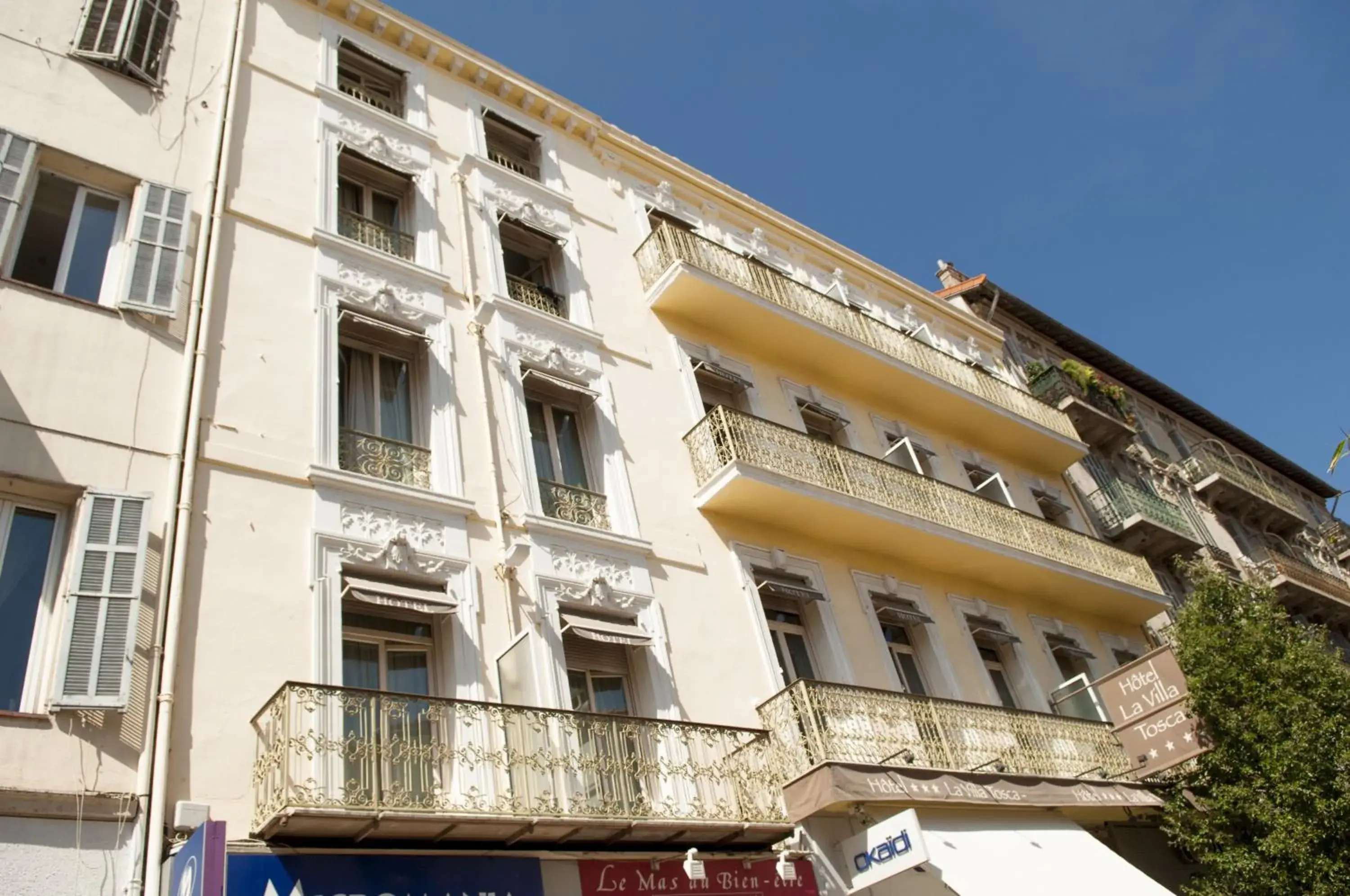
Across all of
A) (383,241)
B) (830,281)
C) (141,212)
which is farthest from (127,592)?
(830,281)

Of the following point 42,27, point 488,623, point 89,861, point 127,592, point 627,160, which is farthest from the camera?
point 627,160

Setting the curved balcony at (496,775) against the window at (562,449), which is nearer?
the curved balcony at (496,775)

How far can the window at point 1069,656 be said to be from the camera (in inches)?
619

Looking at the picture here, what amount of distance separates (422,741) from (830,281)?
13.7 metres

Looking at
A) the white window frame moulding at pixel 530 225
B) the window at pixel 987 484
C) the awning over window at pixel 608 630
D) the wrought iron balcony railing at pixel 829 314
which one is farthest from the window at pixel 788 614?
the window at pixel 987 484

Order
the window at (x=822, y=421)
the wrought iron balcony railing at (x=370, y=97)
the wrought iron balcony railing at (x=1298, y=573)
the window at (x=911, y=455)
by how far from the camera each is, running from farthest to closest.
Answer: the wrought iron balcony railing at (x=1298, y=573)
the window at (x=911, y=455)
the window at (x=822, y=421)
the wrought iron balcony railing at (x=370, y=97)

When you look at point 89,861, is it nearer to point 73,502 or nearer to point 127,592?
point 127,592

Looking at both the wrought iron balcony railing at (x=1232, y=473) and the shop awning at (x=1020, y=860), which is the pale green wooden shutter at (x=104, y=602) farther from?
the wrought iron balcony railing at (x=1232, y=473)

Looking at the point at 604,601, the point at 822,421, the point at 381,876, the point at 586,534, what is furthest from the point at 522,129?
the point at 381,876

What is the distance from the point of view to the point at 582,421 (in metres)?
12.2

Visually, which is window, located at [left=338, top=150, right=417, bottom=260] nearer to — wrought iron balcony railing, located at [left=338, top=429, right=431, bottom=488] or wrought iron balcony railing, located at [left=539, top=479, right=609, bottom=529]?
wrought iron balcony railing, located at [left=338, top=429, right=431, bottom=488]

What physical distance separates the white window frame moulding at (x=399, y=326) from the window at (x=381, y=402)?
0.11 metres

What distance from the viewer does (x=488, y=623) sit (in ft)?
29.9

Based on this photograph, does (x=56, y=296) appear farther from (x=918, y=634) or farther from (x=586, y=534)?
(x=918, y=634)
